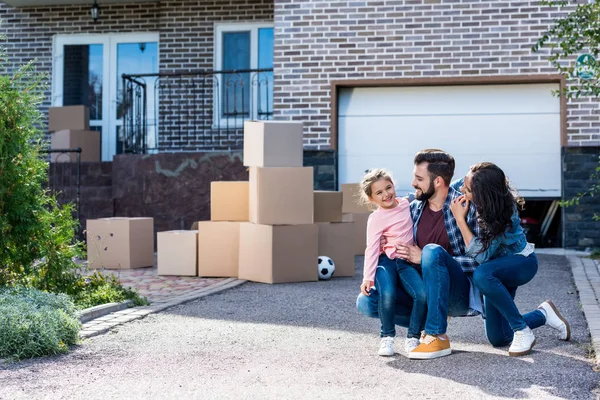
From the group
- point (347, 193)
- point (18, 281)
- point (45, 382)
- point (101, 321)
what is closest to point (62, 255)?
point (18, 281)

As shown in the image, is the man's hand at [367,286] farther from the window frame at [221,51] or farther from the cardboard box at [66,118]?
the cardboard box at [66,118]

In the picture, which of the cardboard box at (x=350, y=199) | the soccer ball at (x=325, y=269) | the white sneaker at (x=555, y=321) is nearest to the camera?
the white sneaker at (x=555, y=321)

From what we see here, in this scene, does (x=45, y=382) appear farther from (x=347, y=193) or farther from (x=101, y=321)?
(x=347, y=193)

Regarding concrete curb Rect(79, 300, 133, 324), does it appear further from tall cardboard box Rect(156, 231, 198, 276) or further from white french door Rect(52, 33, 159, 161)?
white french door Rect(52, 33, 159, 161)

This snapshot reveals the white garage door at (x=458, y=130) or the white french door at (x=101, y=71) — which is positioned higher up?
the white french door at (x=101, y=71)

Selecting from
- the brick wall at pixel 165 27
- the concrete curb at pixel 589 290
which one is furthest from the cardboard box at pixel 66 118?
the concrete curb at pixel 589 290

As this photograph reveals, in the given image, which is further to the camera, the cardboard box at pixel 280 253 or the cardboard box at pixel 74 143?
the cardboard box at pixel 74 143

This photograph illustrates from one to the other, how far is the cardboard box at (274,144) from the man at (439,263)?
11.9 feet

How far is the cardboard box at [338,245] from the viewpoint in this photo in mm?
9273

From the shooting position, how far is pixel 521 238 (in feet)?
16.5

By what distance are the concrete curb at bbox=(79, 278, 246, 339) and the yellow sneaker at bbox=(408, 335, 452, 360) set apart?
2.10 metres

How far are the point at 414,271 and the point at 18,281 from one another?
3.07m

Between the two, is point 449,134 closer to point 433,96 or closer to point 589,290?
point 433,96

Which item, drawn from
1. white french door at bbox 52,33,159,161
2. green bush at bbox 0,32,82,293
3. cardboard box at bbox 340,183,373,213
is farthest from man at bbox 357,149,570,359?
white french door at bbox 52,33,159,161
